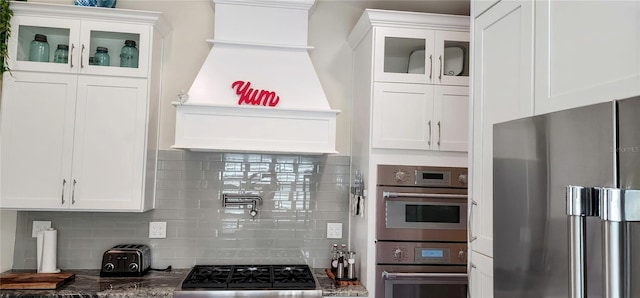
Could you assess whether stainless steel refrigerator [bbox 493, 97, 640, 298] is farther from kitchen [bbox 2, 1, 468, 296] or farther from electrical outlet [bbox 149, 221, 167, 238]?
electrical outlet [bbox 149, 221, 167, 238]

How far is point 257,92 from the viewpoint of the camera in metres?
2.82

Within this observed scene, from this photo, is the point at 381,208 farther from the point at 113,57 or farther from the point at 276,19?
the point at 113,57

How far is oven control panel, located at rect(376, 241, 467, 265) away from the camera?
8.96 feet

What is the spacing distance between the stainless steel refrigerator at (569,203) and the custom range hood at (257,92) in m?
1.49

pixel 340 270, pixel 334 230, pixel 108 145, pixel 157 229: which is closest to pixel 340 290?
pixel 340 270

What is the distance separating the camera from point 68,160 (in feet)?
8.91

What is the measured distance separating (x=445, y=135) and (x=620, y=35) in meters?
1.68

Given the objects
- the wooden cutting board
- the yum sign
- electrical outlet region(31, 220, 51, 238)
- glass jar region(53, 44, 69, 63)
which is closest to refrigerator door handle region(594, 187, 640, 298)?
the yum sign

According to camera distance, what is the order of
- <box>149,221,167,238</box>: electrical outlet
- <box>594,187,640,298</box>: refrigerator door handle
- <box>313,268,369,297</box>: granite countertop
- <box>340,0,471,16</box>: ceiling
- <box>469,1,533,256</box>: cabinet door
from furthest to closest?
<box>340,0,471,16</box>: ceiling → <box>149,221,167,238</box>: electrical outlet → <box>313,268,369,297</box>: granite countertop → <box>469,1,533,256</box>: cabinet door → <box>594,187,640,298</box>: refrigerator door handle

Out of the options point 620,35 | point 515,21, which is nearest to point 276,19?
point 515,21

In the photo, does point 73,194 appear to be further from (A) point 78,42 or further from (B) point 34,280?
(A) point 78,42

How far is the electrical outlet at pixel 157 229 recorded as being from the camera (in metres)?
3.09

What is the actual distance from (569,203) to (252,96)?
7.26ft

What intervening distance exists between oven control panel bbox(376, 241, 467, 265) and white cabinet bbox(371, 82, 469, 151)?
59cm
